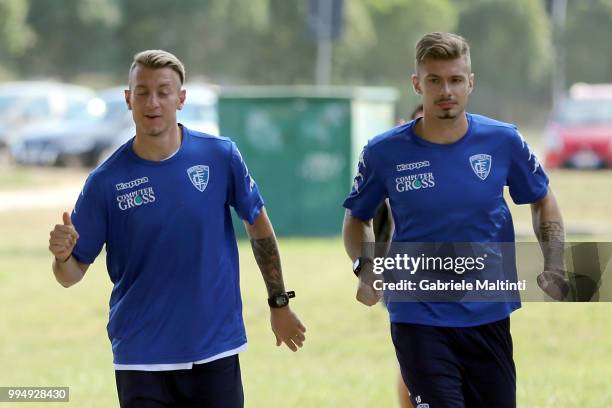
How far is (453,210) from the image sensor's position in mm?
5699

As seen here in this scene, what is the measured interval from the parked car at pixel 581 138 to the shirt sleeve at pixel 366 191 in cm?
2641

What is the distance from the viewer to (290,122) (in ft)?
65.8

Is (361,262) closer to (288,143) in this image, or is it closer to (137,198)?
(137,198)

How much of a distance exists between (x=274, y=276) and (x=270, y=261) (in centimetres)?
7

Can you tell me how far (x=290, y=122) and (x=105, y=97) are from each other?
16032 mm

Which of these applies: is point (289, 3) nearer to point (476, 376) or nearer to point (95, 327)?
point (95, 327)

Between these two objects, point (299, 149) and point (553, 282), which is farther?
point (299, 149)

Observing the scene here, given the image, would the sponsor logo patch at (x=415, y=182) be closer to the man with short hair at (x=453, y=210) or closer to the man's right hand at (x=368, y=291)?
the man with short hair at (x=453, y=210)

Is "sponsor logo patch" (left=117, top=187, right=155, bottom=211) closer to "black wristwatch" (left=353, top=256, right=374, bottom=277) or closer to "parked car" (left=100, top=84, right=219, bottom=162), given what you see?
"black wristwatch" (left=353, top=256, right=374, bottom=277)

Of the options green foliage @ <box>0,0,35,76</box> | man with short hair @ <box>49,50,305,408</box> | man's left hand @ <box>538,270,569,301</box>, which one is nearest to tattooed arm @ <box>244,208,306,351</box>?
man with short hair @ <box>49,50,305,408</box>

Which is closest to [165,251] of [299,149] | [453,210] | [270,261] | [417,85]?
[270,261]

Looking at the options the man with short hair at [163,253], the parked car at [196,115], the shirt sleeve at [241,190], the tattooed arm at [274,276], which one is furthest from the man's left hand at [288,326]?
the parked car at [196,115]

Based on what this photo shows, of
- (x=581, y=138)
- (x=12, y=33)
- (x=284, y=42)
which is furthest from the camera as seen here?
(x=284, y=42)

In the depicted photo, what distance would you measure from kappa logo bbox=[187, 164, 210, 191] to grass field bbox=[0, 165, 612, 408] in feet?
11.1
